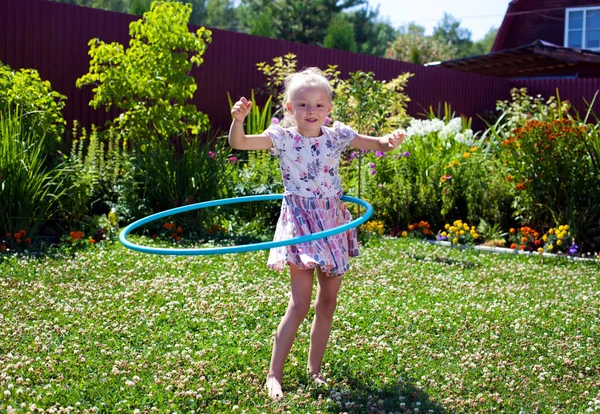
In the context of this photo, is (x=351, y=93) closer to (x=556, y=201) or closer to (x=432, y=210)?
(x=432, y=210)

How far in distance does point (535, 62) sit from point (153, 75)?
51.4ft

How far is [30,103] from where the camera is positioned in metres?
7.18

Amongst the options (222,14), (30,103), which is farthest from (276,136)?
(222,14)

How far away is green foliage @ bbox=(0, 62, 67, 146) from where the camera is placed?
7.03 meters

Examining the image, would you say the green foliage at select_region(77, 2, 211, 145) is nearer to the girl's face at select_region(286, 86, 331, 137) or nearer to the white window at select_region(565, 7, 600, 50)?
the girl's face at select_region(286, 86, 331, 137)

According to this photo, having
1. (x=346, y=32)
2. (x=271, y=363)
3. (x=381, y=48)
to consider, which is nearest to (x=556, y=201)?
(x=271, y=363)

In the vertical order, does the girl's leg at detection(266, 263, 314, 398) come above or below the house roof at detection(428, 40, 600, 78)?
below

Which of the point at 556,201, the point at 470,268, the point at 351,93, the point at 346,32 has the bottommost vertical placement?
the point at 470,268

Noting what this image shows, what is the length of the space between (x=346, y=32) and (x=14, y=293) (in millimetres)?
22934

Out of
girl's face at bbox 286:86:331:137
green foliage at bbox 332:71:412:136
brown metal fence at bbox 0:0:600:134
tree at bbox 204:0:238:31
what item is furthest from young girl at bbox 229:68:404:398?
tree at bbox 204:0:238:31

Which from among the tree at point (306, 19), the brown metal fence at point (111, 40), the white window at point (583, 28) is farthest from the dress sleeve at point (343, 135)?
the tree at point (306, 19)

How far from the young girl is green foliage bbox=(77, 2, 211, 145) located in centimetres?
462

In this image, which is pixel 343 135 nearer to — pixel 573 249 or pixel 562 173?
pixel 573 249

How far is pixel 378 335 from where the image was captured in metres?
4.27
